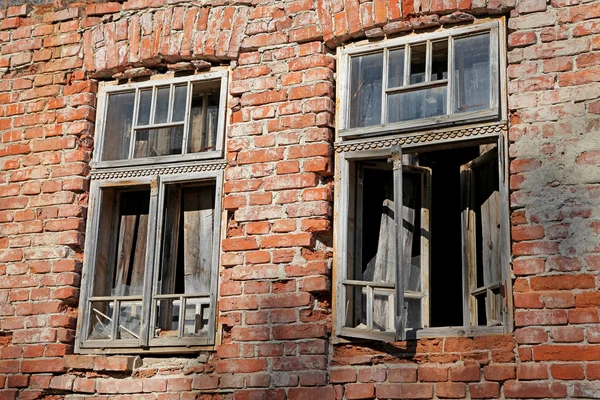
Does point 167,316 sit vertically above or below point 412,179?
below

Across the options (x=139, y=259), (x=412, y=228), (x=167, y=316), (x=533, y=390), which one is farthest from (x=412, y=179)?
(x=139, y=259)

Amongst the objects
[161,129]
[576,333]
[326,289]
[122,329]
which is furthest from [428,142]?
[122,329]

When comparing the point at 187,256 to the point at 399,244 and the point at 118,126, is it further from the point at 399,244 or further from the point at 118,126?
the point at 399,244

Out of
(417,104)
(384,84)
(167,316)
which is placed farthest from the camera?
(167,316)

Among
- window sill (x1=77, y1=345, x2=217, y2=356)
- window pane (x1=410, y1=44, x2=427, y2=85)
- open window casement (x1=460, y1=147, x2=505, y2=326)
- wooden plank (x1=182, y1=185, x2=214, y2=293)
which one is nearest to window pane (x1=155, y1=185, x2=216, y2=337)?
wooden plank (x1=182, y1=185, x2=214, y2=293)

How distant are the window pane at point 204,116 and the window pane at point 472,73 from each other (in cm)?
168

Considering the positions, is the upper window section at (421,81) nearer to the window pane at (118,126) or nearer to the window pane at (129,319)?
the window pane at (118,126)

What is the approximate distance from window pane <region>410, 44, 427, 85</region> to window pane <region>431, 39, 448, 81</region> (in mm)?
61

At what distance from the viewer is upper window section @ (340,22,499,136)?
5590 millimetres

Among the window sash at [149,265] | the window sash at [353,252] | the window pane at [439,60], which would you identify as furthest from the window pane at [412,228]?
the window sash at [149,265]

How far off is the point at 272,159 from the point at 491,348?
1.85 meters

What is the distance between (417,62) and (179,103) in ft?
5.54

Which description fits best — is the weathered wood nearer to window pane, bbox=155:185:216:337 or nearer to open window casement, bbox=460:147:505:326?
window pane, bbox=155:185:216:337

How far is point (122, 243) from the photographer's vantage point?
636 cm
